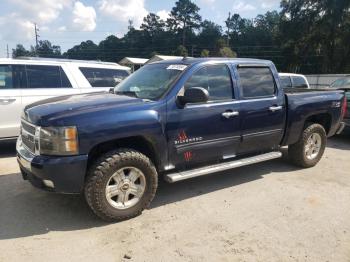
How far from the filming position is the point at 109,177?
13.1 feet

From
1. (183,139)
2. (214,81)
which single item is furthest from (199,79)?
(183,139)

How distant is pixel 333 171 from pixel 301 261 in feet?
11.0

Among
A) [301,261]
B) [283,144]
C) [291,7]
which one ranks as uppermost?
[291,7]

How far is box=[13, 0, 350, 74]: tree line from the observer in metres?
43.3

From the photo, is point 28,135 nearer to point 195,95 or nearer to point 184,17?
point 195,95

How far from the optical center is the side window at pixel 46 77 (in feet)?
23.1

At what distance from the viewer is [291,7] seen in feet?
149

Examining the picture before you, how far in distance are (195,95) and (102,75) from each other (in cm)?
428

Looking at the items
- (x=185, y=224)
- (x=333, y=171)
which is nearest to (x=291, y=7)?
(x=333, y=171)

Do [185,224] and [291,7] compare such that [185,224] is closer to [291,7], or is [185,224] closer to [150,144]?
[150,144]

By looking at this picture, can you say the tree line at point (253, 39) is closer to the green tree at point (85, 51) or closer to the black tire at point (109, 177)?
the green tree at point (85, 51)

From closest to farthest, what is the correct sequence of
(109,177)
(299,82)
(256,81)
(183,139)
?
(109,177), (183,139), (256,81), (299,82)

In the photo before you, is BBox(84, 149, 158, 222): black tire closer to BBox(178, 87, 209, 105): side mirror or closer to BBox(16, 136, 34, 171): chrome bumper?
BBox(16, 136, 34, 171): chrome bumper

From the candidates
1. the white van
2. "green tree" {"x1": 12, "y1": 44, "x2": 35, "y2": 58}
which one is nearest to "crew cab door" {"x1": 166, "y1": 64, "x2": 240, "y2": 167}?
the white van
